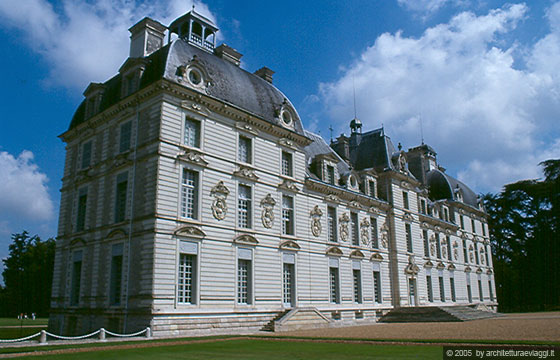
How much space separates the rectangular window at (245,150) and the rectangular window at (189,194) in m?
3.32

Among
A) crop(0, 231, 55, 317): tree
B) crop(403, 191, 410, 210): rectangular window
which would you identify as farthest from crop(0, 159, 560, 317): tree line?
crop(403, 191, 410, 210): rectangular window

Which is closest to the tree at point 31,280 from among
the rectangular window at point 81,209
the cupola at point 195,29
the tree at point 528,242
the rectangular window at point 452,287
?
the rectangular window at point 81,209

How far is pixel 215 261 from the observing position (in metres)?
19.7

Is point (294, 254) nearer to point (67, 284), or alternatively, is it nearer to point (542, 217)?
point (67, 284)

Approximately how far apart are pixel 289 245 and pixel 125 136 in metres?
9.85

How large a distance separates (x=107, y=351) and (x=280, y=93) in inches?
720

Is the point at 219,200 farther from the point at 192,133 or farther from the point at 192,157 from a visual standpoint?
the point at 192,133

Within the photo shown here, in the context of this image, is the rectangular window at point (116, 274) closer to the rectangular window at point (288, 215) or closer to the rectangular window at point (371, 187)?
the rectangular window at point (288, 215)

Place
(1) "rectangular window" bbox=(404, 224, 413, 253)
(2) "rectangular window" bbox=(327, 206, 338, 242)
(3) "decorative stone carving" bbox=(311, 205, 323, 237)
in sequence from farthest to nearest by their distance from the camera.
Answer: (1) "rectangular window" bbox=(404, 224, 413, 253) → (2) "rectangular window" bbox=(327, 206, 338, 242) → (3) "decorative stone carving" bbox=(311, 205, 323, 237)

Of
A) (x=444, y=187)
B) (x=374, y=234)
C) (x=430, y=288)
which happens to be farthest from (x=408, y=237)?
(x=444, y=187)

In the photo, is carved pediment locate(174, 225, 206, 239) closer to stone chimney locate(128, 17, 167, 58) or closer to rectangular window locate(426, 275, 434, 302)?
stone chimney locate(128, 17, 167, 58)

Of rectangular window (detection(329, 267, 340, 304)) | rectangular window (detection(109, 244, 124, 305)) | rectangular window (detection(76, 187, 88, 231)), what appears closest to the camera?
rectangular window (detection(109, 244, 124, 305))

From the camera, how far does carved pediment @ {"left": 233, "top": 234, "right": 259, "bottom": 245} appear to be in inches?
821

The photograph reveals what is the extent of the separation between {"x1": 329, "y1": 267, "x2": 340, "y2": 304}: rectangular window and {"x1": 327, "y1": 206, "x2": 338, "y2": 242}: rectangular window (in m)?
1.88
